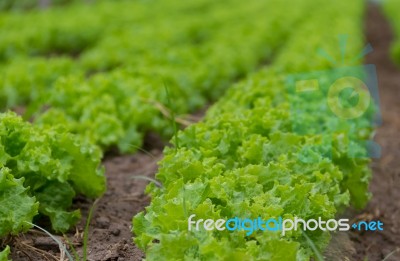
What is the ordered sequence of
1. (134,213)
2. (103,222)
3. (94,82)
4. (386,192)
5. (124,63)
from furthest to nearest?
(124,63), (94,82), (386,192), (134,213), (103,222)

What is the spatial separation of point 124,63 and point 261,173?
6.28 m

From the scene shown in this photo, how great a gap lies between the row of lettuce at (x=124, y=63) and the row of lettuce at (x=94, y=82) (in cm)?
2

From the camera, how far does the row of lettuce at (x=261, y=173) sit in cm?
326

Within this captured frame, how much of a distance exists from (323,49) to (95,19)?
5994 millimetres

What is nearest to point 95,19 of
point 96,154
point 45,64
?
point 45,64

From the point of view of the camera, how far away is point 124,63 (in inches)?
395

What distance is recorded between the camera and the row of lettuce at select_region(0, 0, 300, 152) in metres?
6.59

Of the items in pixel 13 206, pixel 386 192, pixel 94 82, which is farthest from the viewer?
pixel 94 82

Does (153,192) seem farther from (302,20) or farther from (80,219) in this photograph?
(302,20)

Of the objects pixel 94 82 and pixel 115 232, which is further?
pixel 94 82

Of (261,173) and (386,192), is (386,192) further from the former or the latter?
(261,173)

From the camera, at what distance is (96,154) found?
4785 mm

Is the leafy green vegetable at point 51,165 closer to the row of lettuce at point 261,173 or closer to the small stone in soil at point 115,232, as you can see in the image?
the small stone in soil at point 115,232

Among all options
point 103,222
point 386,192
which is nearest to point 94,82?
point 103,222
